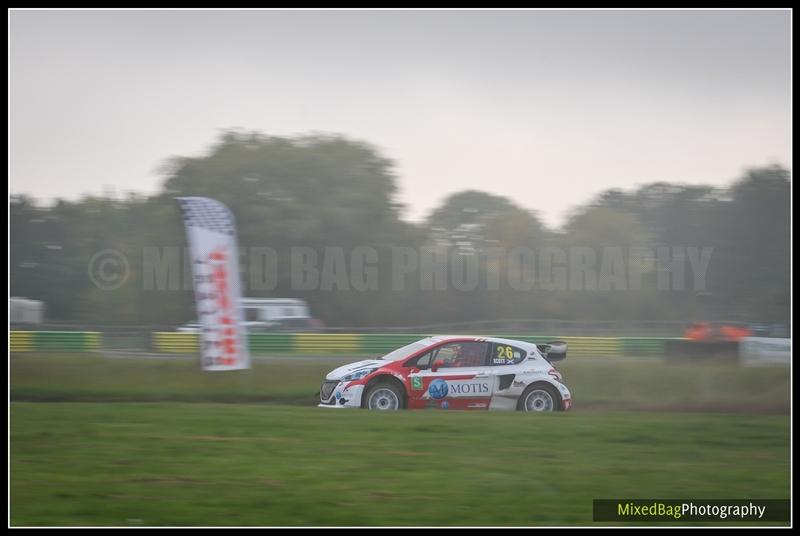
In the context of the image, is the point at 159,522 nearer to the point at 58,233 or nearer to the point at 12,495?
the point at 12,495

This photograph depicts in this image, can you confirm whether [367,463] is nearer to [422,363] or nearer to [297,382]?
[422,363]

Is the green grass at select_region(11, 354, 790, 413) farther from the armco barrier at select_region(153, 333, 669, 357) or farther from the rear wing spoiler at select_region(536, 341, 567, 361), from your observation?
the rear wing spoiler at select_region(536, 341, 567, 361)

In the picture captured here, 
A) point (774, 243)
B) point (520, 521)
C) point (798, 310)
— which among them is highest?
point (774, 243)

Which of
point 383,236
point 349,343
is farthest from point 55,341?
point 383,236

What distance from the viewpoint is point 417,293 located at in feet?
68.9

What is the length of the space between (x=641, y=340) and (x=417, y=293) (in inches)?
239

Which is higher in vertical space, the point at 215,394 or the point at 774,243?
the point at 774,243

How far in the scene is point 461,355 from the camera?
438 inches

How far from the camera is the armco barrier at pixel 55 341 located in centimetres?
1708

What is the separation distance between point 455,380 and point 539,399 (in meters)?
1.28

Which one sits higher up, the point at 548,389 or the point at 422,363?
the point at 422,363

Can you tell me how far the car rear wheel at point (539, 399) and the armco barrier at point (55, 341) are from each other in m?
10.7

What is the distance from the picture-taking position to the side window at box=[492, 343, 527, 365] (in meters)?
11.1

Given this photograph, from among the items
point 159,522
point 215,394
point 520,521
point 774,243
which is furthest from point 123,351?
point 774,243
